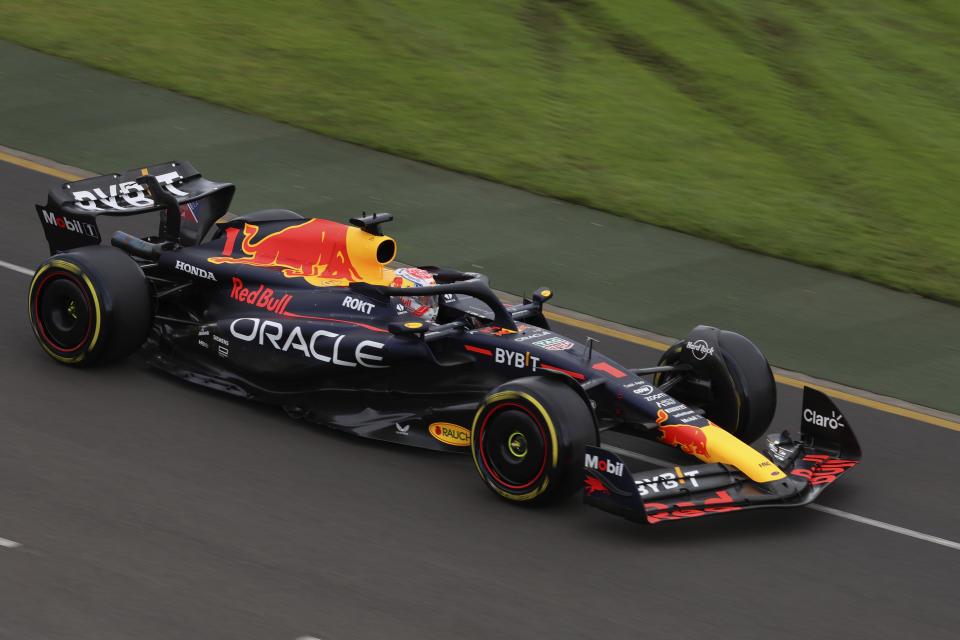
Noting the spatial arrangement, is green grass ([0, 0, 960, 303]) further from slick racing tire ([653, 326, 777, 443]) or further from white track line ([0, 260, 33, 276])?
white track line ([0, 260, 33, 276])

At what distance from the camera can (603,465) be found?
8.34m

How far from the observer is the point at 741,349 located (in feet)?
32.3

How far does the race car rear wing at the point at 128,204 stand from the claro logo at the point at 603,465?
4233 millimetres

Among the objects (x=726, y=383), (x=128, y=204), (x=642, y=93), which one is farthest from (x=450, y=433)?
(x=642, y=93)

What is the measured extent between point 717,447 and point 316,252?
3.40 metres

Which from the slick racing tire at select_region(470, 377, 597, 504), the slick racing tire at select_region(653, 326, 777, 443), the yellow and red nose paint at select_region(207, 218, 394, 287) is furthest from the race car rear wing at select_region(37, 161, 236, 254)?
the slick racing tire at select_region(653, 326, 777, 443)

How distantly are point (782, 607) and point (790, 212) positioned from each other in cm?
866

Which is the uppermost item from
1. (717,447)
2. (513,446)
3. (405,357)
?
(405,357)

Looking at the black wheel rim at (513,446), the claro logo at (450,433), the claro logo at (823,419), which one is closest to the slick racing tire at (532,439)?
the black wheel rim at (513,446)

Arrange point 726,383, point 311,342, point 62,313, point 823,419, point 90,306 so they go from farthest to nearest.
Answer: point 62,313
point 90,306
point 311,342
point 726,383
point 823,419

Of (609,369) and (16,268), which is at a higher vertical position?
(609,369)

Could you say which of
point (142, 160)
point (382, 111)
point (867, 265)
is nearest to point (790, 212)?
point (867, 265)

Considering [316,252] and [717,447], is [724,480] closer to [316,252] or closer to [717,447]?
[717,447]

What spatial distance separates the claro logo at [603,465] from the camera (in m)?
8.27
